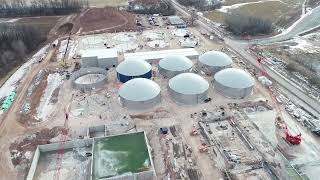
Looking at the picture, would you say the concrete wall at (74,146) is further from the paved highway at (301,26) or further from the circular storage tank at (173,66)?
the paved highway at (301,26)

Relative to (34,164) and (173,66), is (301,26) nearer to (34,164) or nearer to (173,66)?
(173,66)

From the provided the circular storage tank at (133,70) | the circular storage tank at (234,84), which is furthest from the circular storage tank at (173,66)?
the circular storage tank at (234,84)

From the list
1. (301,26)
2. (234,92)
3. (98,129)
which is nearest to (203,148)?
(234,92)

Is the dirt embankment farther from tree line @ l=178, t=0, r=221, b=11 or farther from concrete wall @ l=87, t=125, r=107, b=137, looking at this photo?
concrete wall @ l=87, t=125, r=107, b=137

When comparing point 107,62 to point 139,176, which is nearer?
point 139,176

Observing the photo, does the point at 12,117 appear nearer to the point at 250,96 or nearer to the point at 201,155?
the point at 201,155
